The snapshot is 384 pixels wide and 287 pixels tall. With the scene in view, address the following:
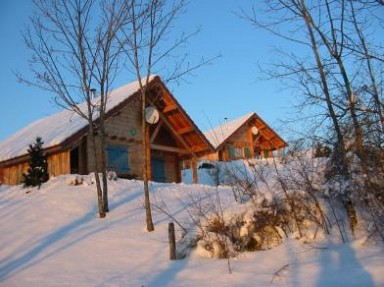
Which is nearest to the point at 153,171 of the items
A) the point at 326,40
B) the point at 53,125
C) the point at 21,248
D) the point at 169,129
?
the point at 169,129

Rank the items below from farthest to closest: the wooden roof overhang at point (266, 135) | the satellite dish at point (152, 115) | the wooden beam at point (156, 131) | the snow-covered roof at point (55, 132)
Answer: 1. the wooden roof overhang at point (266, 135)
2. the wooden beam at point (156, 131)
3. the satellite dish at point (152, 115)
4. the snow-covered roof at point (55, 132)

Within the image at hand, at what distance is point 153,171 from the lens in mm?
22484

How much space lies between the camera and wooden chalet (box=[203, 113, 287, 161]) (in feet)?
110

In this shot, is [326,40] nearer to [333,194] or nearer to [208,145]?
[333,194]

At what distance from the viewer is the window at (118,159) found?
777 inches

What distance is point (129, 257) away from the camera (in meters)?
8.82

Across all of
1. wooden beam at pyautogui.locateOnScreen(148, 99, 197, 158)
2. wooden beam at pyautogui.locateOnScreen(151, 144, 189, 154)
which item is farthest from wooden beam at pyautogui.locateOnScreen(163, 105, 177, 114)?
wooden beam at pyautogui.locateOnScreen(151, 144, 189, 154)

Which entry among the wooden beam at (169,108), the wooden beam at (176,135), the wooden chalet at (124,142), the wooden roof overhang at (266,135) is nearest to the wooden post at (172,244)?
the wooden chalet at (124,142)

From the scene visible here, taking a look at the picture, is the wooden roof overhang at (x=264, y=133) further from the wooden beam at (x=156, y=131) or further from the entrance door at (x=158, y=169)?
the wooden beam at (x=156, y=131)

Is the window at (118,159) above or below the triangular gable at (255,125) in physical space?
below

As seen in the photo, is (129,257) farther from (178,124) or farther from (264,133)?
(264,133)

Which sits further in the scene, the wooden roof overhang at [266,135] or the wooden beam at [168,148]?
the wooden roof overhang at [266,135]

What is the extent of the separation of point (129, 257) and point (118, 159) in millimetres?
11592

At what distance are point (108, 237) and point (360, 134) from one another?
18.8ft
